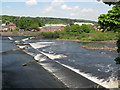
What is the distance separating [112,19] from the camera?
38.8 ft

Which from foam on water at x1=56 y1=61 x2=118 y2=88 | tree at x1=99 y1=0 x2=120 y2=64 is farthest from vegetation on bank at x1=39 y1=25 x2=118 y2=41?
tree at x1=99 y1=0 x2=120 y2=64

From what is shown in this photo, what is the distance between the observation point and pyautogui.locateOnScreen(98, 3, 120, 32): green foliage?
460 inches

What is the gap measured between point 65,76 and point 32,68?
6855mm

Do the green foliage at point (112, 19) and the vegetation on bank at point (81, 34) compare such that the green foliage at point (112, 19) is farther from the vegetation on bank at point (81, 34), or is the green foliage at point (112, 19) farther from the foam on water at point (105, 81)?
the vegetation on bank at point (81, 34)

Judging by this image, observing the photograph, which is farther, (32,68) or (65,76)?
(32,68)

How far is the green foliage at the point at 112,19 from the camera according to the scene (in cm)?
1168


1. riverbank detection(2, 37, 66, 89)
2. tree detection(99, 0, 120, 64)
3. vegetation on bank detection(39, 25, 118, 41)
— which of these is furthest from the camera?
vegetation on bank detection(39, 25, 118, 41)

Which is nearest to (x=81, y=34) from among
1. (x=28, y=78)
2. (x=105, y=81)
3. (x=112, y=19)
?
(x=105, y=81)

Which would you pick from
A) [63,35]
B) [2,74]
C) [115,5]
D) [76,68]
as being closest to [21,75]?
[2,74]

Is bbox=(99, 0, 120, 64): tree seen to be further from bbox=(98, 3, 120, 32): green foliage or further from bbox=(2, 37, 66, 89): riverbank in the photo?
bbox=(2, 37, 66, 89): riverbank

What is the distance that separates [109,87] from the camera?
18688 mm

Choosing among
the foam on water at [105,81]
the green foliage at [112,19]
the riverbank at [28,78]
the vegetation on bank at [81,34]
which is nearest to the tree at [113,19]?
the green foliage at [112,19]

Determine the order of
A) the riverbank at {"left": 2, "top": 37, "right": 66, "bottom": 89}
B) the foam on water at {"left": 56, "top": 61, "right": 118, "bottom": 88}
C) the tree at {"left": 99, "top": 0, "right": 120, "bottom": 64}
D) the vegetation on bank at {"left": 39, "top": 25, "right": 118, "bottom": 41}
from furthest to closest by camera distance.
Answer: the vegetation on bank at {"left": 39, "top": 25, "right": 118, "bottom": 41}, the riverbank at {"left": 2, "top": 37, "right": 66, "bottom": 89}, the foam on water at {"left": 56, "top": 61, "right": 118, "bottom": 88}, the tree at {"left": 99, "top": 0, "right": 120, "bottom": 64}

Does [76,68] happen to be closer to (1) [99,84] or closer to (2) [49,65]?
(2) [49,65]
